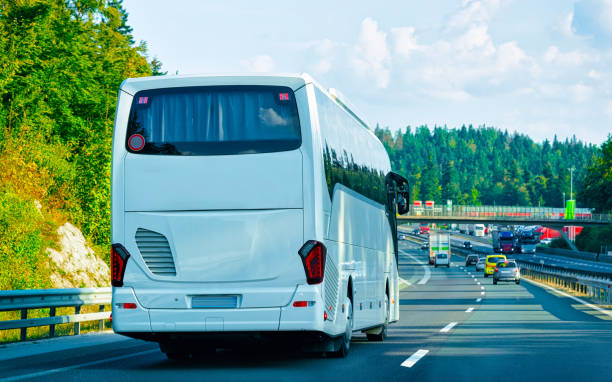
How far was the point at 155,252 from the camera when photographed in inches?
432

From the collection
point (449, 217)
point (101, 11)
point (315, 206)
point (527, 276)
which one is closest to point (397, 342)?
point (315, 206)

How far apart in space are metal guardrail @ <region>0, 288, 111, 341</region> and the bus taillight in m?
5.65

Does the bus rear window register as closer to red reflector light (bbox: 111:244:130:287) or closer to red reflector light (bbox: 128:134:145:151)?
red reflector light (bbox: 128:134:145:151)

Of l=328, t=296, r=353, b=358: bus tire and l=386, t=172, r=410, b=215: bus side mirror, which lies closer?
l=328, t=296, r=353, b=358: bus tire

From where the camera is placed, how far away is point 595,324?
2152cm

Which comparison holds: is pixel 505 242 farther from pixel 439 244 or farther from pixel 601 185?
pixel 439 244

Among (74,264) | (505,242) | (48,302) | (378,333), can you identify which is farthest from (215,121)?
(505,242)

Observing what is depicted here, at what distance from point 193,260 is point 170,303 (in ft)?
1.84

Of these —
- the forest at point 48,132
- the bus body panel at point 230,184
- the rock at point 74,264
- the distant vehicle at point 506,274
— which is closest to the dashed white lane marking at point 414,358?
the bus body panel at point 230,184

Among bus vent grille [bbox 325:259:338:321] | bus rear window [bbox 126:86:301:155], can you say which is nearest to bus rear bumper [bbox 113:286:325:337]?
bus vent grille [bbox 325:259:338:321]

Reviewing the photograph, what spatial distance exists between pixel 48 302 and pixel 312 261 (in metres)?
6.92

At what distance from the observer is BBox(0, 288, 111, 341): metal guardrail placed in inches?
578

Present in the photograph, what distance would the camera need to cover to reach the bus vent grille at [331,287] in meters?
11.2

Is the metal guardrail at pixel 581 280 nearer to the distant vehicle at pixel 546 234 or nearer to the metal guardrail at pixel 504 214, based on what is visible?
the metal guardrail at pixel 504 214
